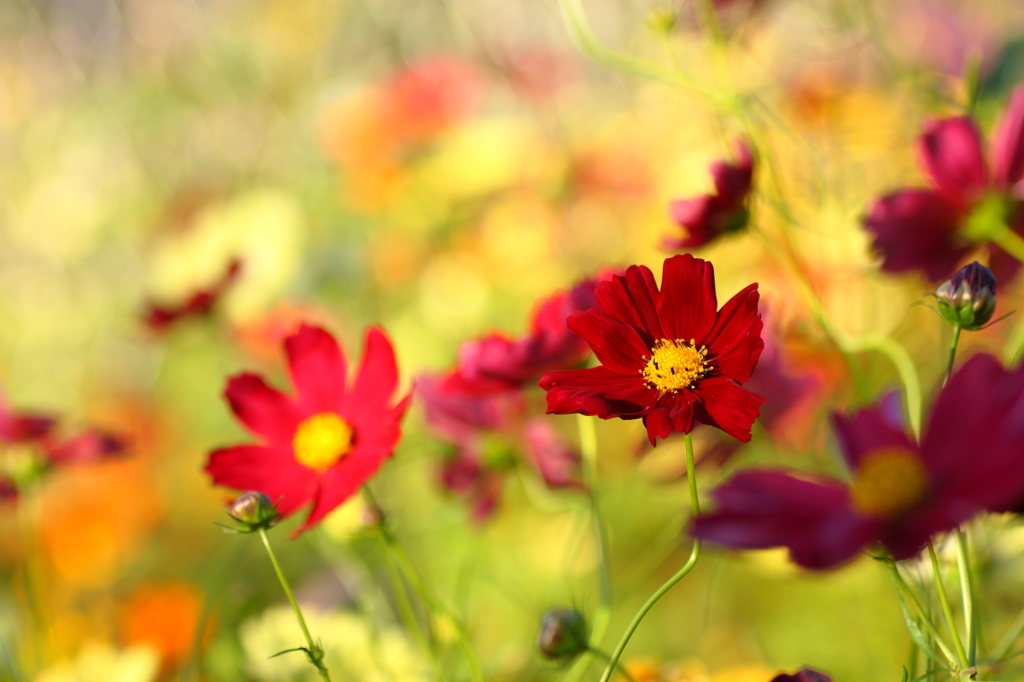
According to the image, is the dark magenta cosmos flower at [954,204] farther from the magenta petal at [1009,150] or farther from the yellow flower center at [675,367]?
the yellow flower center at [675,367]

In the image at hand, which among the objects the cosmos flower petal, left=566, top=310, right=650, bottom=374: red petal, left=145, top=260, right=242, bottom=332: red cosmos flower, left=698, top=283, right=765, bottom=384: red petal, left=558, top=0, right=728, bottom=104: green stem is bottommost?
the cosmos flower petal

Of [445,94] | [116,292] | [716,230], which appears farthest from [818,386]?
[116,292]

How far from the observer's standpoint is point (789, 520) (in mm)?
224

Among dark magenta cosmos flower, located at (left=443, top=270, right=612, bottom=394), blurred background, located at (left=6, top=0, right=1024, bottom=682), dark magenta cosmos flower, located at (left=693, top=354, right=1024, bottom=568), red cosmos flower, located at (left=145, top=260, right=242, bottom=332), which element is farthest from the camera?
red cosmos flower, located at (left=145, top=260, right=242, bottom=332)

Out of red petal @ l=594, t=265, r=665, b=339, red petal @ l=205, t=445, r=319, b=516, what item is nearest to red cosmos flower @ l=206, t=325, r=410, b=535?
red petal @ l=205, t=445, r=319, b=516

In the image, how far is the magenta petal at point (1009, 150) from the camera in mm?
340

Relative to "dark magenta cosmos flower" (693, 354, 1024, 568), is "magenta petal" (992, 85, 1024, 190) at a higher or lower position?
higher

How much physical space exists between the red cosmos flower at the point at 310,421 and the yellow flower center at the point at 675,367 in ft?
0.34

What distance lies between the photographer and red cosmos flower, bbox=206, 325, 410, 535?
1.05 ft

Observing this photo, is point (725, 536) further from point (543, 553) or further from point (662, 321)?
point (543, 553)

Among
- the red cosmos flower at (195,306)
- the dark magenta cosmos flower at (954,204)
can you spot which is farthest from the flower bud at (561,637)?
the red cosmos flower at (195,306)

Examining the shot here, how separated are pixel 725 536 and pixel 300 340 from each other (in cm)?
21

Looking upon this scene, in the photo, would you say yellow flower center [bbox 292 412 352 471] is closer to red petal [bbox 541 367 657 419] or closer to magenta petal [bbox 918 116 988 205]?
red petal [bbox 541 367 657 419]

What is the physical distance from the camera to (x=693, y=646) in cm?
61
